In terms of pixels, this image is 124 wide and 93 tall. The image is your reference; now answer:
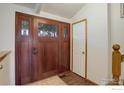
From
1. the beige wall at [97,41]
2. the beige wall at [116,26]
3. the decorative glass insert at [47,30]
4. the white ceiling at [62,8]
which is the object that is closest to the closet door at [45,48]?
the decorative glass insert at [47,30]

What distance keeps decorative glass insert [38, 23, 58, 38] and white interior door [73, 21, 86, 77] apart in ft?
2.11

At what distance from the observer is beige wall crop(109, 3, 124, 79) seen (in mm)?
2701

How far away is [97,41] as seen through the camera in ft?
10.6

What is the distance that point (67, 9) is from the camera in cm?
401

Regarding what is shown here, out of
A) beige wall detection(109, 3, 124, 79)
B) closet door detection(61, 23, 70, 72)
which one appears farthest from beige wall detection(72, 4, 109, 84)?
closet door detection(61, 23, 70, 72)

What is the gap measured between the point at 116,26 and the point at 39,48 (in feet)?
6.26

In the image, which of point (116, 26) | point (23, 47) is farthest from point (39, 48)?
point (116, 26)

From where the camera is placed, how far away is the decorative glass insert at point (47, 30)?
364 centimetres

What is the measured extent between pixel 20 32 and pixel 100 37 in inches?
70.9

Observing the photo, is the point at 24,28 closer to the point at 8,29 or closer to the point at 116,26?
the point at 8,29

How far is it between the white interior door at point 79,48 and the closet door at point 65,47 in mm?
236

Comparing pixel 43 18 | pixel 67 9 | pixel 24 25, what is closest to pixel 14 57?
pixel 24 25

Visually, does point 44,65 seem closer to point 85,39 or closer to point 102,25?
point 85,39

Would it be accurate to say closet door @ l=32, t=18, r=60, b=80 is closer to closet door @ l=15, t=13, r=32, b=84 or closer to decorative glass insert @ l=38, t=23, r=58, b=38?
decorative glass insert @ l=38, t=23, r=58, b=38
